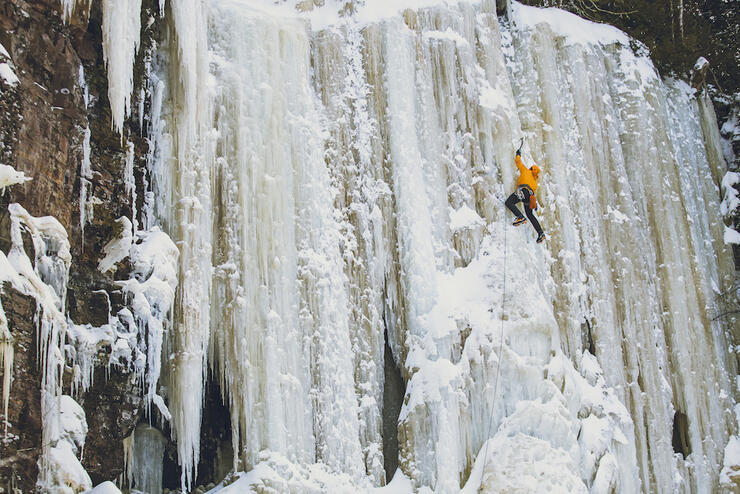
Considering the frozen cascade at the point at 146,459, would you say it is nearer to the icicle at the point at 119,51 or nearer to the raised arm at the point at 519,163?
the icicle at the point at 119,51

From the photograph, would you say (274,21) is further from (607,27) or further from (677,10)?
(677,10)

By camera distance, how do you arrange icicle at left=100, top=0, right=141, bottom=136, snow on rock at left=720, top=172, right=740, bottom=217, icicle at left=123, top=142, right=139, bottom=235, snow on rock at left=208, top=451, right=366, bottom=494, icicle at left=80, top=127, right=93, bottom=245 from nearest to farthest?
icicle at left=80, top=127, right=93, bottom=245
icicle at left=100, top=0, right=141, bottom=136
snow on rock at left=208, top=451, right=366, bottom=494
icicle at left=123, top=142, right=139, bottom=235
snow on rock at left=720, top=172, right=740, bottom=217

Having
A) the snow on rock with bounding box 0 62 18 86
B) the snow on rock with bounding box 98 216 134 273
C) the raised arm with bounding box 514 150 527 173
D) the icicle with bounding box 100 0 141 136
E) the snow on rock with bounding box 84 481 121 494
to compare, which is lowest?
the snow on rock with bounding box 84 481 121 494

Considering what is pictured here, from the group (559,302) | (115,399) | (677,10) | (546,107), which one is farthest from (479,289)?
(677,10)

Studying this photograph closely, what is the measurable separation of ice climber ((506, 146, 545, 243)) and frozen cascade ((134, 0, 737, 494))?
14 centimetres

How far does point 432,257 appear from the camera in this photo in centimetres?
1088

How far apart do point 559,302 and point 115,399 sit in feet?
19.5

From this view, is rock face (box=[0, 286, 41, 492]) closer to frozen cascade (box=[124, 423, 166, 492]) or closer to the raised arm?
frozen cascade (box=[124, 423, 166, 492])

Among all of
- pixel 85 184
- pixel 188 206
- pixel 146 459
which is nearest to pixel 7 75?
pixel 85 184

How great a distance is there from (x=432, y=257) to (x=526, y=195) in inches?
62.4

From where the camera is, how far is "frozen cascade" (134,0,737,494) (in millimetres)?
9461

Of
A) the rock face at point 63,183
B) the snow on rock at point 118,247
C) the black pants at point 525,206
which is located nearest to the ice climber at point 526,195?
the black pants at point 525,206

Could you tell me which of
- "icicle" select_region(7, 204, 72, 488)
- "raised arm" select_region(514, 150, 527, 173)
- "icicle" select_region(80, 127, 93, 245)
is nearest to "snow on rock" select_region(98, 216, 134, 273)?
"icicle" select_region(80, 127, 93, 245)

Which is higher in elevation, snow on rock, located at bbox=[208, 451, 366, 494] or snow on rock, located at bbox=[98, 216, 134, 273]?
snow on rock, located at bbox=[98, 216, 134, 273]
